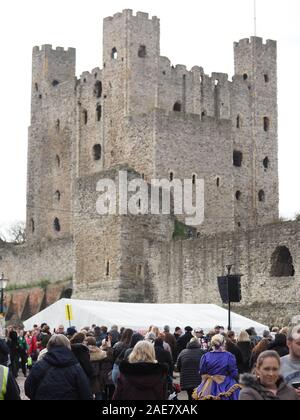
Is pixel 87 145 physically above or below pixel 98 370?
above

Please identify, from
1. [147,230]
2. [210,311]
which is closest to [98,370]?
[210,311]

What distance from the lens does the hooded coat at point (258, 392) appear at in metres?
7.68

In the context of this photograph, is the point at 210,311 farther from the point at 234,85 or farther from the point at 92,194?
the point at 234,85

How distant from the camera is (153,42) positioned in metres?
56.0

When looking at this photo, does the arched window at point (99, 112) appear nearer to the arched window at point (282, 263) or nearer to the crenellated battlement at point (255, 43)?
the crenellated battlement at point (255, 43)

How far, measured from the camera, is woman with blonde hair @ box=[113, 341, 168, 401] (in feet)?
31.5

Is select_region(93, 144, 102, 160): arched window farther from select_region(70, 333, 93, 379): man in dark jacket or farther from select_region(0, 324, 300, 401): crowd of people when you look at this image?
select_region(70, 333, 93, 379): man in dark jacket

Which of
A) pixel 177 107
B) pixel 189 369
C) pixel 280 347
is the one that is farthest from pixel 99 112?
pixel 280 347

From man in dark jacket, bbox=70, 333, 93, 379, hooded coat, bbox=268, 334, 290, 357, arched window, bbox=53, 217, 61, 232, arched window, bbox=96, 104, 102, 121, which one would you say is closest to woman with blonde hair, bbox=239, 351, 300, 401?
man in dark jacket, bbox=70, 333, 93, 379

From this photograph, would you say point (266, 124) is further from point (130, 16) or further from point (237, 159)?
point (130, 16)

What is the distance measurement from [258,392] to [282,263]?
29.5 meters

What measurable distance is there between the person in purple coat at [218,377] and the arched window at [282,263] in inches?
965
